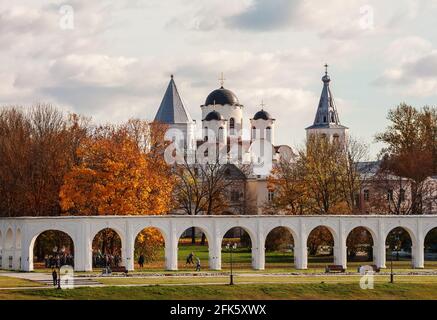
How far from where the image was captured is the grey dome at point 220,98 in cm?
14762

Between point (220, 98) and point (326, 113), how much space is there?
1256 centimetres

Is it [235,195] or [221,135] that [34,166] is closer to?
[235,195]

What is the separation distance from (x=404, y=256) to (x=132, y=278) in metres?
29.5

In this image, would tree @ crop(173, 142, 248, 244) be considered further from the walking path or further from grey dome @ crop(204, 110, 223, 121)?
the walking path

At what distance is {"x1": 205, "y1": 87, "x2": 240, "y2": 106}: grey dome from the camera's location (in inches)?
5812

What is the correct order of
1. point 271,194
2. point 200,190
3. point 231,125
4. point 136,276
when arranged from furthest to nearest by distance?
point 231,125 → point 271,194 → point 200,190 → point 136,276

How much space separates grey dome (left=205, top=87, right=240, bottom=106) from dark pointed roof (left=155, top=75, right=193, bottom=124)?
18.0 ft

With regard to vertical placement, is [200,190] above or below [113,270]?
above

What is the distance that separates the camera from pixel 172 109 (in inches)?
5571

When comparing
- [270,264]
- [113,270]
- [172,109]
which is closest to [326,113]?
[172,109]

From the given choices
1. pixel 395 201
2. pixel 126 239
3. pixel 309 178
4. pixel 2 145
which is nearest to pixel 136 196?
pixel 126 239

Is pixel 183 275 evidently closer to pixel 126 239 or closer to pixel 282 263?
pixel 126 239

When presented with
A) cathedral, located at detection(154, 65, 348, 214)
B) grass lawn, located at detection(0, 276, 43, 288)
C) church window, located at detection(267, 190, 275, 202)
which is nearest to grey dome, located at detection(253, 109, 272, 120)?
cathedral, located at detection(154, 65, 348, 214)
